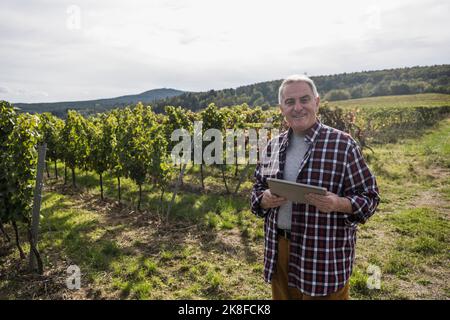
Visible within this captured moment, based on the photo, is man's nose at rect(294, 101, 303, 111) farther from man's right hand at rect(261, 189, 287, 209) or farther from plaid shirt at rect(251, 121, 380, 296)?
man's right hand at rect(261, 189, 287, 209)

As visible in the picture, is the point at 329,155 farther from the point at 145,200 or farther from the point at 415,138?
the point at 415,138

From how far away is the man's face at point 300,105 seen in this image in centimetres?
253

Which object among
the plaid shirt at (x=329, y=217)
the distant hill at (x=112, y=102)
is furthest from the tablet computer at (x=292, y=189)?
the distant hill at (x=112, y=102)

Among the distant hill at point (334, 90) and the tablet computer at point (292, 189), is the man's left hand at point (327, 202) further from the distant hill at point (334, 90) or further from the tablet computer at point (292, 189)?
the distant hill at point (334, 90)

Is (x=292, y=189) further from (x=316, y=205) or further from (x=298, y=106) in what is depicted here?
(x=298, y=106)

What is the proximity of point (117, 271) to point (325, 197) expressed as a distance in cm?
530

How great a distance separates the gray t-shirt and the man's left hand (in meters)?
0.36

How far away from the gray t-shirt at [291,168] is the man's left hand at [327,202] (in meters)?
0.36

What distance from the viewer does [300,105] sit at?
100 inches

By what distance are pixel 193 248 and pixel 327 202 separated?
5707 mm

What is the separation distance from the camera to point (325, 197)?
2.23m
